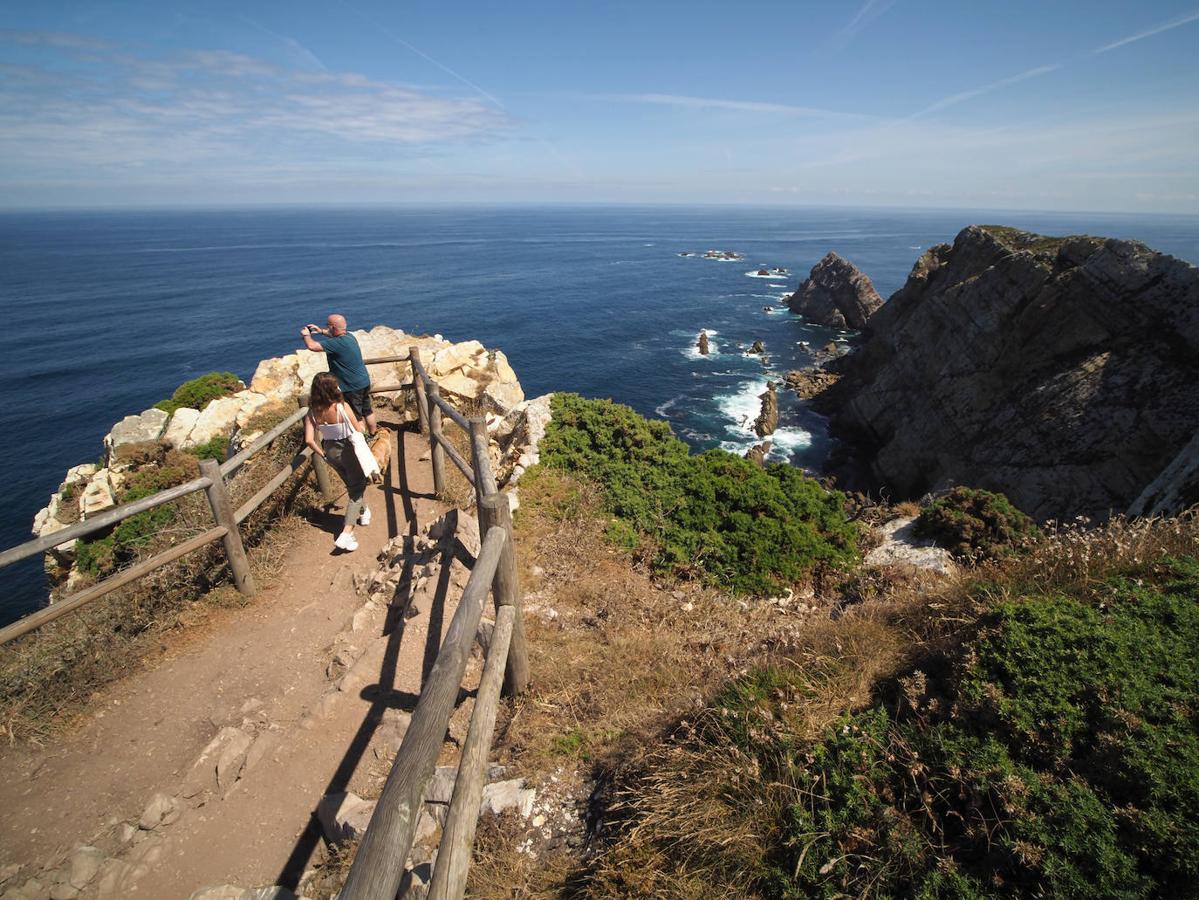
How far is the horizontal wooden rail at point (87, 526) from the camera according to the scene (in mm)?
4447

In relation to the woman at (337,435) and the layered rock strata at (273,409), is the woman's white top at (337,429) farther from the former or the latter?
the layered rock strata at (273,409)

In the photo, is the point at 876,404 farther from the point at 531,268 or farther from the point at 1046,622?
the point at 531,268

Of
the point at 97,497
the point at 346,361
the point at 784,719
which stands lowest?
the point at 97,497

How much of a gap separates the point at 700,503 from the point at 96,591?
26.8ft

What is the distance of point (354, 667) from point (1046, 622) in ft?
19.1

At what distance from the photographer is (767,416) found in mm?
36562

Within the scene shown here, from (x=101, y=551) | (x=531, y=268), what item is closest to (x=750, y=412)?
(x=101, y=551)

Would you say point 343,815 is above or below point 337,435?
below

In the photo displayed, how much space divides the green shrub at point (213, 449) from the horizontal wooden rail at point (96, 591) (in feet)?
48.8

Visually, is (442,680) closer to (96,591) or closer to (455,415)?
(96,591)

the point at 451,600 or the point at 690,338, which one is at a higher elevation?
the point at 451,600

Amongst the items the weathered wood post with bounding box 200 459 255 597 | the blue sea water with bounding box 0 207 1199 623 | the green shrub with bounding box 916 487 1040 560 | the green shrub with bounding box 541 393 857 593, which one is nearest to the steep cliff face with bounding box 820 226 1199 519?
the blue sea water with bounding box 0 207 1199 623

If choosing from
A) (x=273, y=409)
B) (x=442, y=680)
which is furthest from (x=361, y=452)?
(x=273, y=409)

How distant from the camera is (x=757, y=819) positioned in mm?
3342
